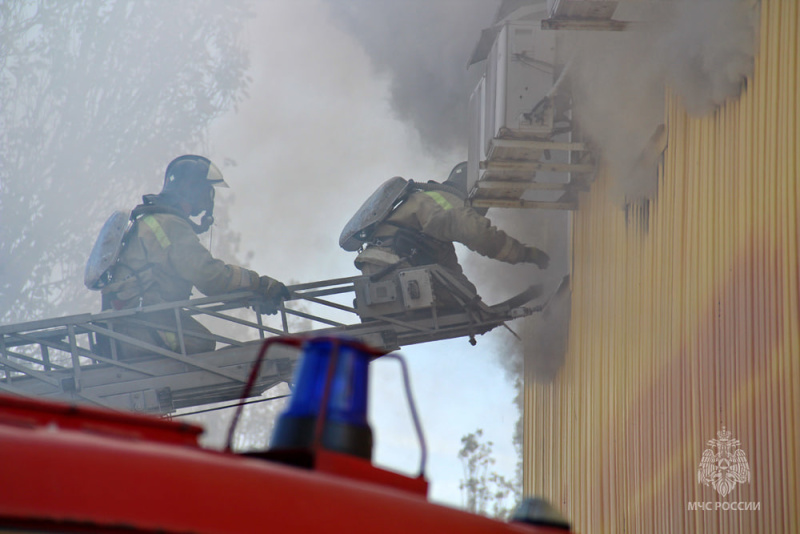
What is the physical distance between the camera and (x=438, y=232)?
8.07m

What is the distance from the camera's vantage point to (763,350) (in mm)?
3766

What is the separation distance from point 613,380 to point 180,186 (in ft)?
14.7

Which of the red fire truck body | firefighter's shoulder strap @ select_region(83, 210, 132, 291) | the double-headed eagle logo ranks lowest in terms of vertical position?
the red fire truck body

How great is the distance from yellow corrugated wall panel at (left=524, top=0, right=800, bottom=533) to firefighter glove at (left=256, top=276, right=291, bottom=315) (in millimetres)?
2613

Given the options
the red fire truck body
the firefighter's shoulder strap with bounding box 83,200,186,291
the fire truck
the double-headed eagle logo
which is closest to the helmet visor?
the firefighter's shoulder strap with bounding box 83,200,186,291

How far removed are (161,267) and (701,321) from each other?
16.5ft

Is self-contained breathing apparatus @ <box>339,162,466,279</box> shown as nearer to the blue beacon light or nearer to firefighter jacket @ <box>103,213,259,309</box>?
firefighter jacket @ <box>103,213,259,309</box>

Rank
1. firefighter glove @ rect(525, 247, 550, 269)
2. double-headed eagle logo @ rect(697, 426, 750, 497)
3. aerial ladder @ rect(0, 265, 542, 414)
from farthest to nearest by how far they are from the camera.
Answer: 1. firefighter glove @ rect(525, 247, 550, 269)
2. aerial ladder @ rect(0, 265, 542, 414)
3. double-headed eagle logo @ rect(697, 426, 750, 497)

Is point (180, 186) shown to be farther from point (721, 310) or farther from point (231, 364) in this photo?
point (721, 310)

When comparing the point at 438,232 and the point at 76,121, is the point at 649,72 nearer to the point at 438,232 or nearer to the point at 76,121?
the point at 438,232

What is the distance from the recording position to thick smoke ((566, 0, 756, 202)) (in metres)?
4.18

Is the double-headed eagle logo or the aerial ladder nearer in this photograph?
the double-headed eagle logo

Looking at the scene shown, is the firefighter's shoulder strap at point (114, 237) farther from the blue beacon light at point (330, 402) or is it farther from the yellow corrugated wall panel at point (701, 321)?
the blue beacon light at point (330, 402)

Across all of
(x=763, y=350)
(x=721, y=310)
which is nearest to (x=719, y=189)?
(x=721, y=310)
